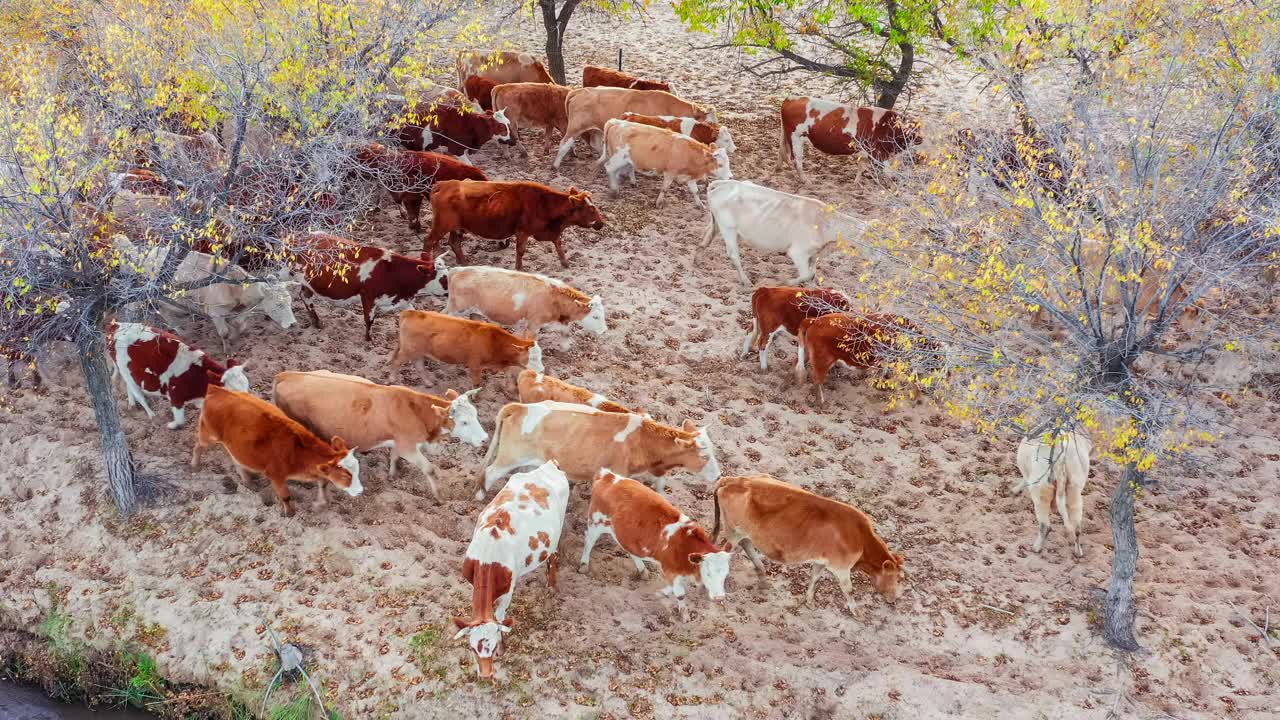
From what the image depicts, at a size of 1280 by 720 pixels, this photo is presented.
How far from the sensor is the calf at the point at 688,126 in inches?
589

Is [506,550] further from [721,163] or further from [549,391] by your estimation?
[721,163]

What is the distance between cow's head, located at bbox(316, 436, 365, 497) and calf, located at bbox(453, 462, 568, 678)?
4.63 ft

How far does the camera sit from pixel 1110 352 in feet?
24.1

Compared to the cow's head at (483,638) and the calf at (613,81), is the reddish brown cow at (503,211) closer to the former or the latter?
the calf at (613,81)

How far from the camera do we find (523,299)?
35.9 ft

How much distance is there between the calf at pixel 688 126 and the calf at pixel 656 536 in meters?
8.08

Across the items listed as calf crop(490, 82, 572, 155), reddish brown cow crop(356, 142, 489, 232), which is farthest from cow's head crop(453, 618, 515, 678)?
calf crop(490, 82, 572, 155)

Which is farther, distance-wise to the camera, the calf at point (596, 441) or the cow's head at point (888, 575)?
the calf at point (596, 441)

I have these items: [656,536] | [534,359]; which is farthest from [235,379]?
[656,536]

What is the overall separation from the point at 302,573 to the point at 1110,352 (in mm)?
6858

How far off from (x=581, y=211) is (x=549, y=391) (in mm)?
3754

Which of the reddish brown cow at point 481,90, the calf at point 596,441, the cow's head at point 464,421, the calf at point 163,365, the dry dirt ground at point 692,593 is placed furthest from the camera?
the reddish brown cow at point 481,90

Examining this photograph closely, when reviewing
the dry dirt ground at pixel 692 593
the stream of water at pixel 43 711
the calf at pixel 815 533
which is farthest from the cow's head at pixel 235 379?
the calf at pixel 815 533

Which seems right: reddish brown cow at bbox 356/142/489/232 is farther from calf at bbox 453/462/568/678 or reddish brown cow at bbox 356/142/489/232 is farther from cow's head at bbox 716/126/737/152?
calf at bbox 453/462/568/678
